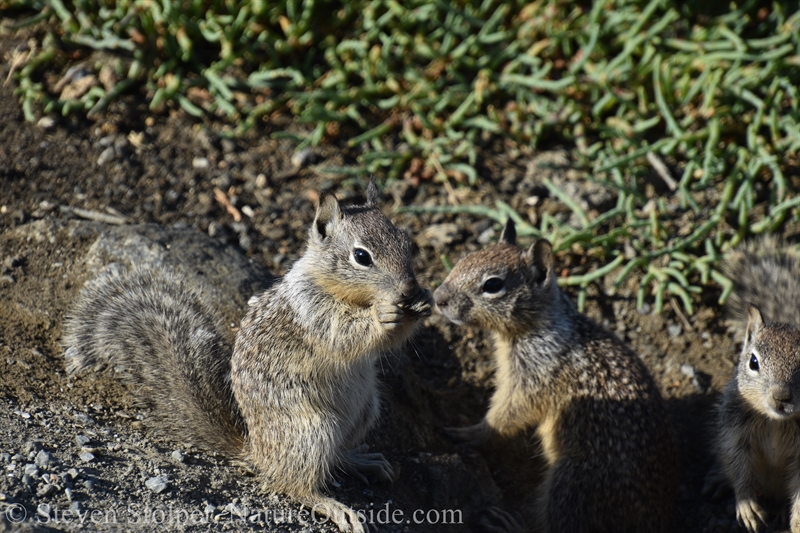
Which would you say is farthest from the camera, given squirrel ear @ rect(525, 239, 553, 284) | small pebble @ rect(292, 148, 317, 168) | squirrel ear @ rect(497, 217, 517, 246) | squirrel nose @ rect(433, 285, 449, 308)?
small pebble @ rect(292, 148, 317, 168)

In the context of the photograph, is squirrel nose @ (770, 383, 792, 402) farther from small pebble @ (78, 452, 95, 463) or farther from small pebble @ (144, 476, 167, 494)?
small pebble @ (78, 452, 95, 463)

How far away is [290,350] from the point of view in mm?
4199

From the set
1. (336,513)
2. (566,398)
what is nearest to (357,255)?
(336,513)

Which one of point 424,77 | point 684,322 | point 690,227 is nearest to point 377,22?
point 424,77

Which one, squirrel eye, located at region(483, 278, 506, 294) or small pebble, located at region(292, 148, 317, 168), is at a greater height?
squirrel eye, located at region(483, 278, 506, 294)

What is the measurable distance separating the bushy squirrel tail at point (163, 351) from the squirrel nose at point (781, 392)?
9.29 feet

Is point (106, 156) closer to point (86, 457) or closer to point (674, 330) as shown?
point (86, 457)

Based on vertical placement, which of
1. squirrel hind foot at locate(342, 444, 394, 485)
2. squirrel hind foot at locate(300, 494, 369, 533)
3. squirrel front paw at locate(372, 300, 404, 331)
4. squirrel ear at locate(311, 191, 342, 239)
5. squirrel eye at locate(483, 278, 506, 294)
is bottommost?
squirrel hind foot at locate(342, 444, 394, 485)

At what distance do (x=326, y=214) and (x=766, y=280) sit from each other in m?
3.02

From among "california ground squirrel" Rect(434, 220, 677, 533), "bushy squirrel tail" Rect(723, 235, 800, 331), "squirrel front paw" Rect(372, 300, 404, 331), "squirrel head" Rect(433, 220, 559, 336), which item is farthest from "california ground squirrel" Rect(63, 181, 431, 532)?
"bushy squirrel tail" Rect(723, 235, 800, 331)

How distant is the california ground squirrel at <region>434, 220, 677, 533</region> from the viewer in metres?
4.61

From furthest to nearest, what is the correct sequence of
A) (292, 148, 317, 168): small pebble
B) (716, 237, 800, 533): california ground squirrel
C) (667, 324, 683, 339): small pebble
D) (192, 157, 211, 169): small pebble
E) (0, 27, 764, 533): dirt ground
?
1. (292, 148, 317, 168): small pebble
2. (192, 157, 211, 169): small pebble
3. (667, 324, 683, 339): small pebble
4. (716, 237, 800, 533): california ground squirrel
5. (0, 27, 764, 533): dirt ground

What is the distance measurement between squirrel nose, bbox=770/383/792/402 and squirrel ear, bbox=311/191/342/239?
2437mm

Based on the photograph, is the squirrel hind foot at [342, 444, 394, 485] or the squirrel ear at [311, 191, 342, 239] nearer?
the squirrel ear at [311, 191, 342, 239]
